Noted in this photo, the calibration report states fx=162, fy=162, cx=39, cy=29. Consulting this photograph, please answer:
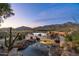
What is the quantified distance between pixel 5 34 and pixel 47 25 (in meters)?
0.32

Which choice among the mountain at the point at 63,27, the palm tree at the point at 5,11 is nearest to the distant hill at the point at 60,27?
the mountain at the point at 63,27

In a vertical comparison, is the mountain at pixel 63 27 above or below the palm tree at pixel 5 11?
below

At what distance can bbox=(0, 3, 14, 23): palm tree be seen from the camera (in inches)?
48.6

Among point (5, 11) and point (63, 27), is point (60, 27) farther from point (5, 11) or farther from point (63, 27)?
point (5, 11)

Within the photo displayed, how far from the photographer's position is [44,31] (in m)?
1.24

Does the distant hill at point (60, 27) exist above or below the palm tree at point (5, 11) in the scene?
below

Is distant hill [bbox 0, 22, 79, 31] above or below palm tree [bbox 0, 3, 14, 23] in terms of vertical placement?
below

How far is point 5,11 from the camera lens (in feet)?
4.08

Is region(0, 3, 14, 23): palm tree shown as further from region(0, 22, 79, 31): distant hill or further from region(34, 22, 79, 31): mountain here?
region(34, 22, 79, 31): mountain

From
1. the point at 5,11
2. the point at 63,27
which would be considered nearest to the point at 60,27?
the point at 63,27

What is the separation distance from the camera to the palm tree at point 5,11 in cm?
123

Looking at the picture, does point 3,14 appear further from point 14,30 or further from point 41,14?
point 41,14

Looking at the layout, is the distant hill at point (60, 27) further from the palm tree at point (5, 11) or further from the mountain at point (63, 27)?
the palm tree at point (5, 11)

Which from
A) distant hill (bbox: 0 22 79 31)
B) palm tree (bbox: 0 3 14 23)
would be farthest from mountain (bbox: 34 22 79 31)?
palm tree (bbox: 0 3 14 23)
